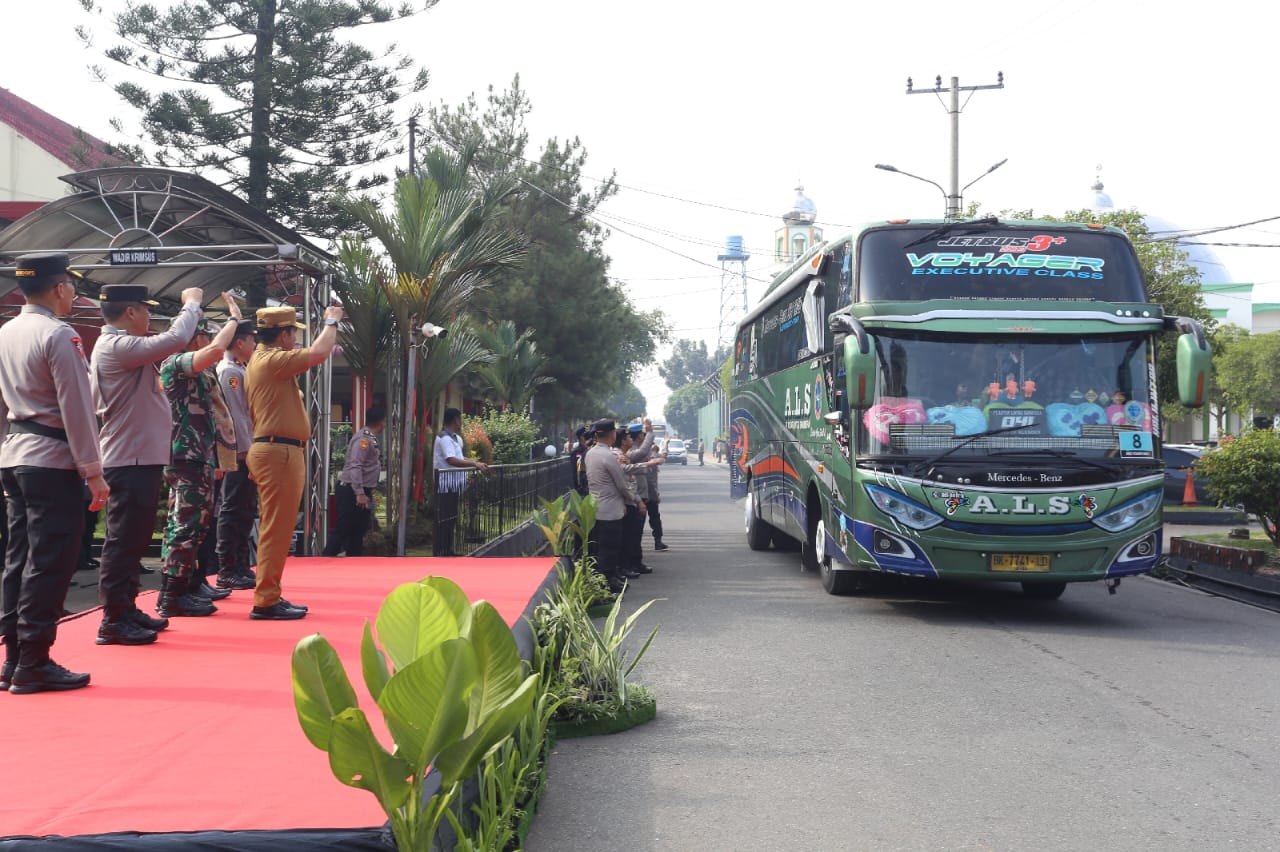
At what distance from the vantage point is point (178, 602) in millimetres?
7238

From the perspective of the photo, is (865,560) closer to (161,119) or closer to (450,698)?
(450,698)

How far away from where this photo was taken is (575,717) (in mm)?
6395

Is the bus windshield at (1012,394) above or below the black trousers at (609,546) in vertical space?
above

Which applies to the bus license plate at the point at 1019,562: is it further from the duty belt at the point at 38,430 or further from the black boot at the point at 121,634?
the duty belt at the point at 38,430

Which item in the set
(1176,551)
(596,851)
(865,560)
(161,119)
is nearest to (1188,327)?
(865,560)

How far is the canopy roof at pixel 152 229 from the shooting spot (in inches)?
436

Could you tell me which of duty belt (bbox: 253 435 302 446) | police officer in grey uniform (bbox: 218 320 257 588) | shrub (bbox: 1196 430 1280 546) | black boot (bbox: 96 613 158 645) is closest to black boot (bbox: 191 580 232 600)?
police officer in grey uniform (bbox: 218 320 257 588)

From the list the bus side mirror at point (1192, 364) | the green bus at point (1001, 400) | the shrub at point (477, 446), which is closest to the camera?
the bus side mirror at point (1192, 364)

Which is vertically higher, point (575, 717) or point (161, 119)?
point (161, 119)

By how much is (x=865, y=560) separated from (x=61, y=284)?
21.6ft

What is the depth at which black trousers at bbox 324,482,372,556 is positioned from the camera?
11773mm

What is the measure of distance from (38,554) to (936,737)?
4.27 m

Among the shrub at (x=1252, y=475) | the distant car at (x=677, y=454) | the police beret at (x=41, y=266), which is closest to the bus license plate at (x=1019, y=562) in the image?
the shrub at (x=1252, y=475)

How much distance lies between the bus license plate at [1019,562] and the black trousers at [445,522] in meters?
5.16
